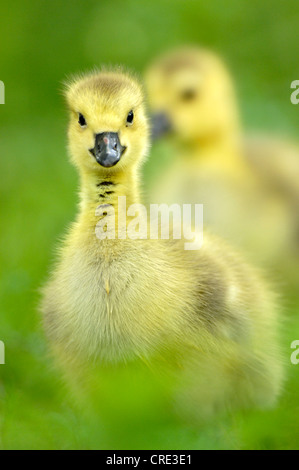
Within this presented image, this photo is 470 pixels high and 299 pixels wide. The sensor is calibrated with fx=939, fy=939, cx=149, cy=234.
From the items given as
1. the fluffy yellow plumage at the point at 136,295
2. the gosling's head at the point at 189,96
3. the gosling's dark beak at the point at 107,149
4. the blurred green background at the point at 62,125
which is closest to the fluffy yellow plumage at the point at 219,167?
the gosling's head at the point at 189,96

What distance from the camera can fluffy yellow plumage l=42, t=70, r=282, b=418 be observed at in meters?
1.65

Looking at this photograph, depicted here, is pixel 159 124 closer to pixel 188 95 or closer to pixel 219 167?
pixel 188 95

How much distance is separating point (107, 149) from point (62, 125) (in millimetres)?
1347

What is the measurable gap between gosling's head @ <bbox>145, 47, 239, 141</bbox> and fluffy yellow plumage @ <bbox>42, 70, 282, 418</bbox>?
49.0 inches

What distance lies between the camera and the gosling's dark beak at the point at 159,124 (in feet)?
10.2

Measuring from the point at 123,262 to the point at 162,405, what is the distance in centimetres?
51

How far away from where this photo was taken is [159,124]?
3121 millimetres

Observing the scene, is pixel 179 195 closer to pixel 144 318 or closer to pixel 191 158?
pixel 191 158

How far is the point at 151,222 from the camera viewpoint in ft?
5.97

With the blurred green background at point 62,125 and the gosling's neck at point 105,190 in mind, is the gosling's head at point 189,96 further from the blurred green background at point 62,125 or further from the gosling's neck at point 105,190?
the gosling's neck at point 105,190

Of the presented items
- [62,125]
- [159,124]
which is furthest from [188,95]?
[62,125]

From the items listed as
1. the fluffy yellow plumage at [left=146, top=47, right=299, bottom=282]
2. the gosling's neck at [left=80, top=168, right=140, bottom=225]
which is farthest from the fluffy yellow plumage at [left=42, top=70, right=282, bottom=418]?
the fluffy yellow plumage at [left=146, top=47, right=299, bottom=282]

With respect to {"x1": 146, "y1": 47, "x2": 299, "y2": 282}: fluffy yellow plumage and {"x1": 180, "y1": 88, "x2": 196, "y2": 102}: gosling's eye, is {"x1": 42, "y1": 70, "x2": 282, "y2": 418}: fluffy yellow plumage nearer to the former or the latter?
{"x1": 146, "y1": 47, "x2": 299, "y2": 282}: fluffy yellow plumage
